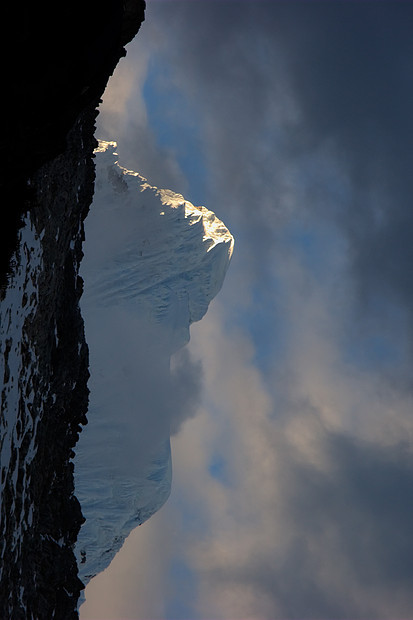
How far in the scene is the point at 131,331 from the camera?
83.1 metres

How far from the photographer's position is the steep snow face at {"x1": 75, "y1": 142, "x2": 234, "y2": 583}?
77.9m

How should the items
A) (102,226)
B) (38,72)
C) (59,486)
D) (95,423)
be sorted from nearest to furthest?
(38,72) < (59,486) < (95,423) < (102,226)

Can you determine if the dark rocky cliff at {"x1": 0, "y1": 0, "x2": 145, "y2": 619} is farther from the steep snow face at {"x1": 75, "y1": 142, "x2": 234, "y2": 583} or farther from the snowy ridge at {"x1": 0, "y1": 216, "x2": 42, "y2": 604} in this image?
the steep snow face at {"x1": 75, "y1": 142, "x2": 234, "y2": 583}

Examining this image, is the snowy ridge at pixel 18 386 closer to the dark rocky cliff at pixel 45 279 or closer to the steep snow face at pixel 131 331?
the dark rocky cliff at pixel 45 279

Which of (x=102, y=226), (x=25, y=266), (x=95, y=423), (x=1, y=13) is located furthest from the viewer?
(x=102, y=226)

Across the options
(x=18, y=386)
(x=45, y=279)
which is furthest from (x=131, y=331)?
(x=18, y=386)

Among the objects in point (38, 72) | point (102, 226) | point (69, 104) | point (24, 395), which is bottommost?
point (24, 395)

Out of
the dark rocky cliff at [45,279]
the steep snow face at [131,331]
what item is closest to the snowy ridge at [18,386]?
the dark rocky cliff at [45,279]

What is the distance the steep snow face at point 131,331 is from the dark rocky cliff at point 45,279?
178ft

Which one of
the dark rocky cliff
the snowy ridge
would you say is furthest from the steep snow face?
the snowy ridge

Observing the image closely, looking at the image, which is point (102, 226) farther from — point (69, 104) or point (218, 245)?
point (69, 104)

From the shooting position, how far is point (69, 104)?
Result: 1432 centimetres

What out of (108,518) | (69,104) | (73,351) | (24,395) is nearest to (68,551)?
(73,351)

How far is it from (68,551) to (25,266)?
14.5 metres
